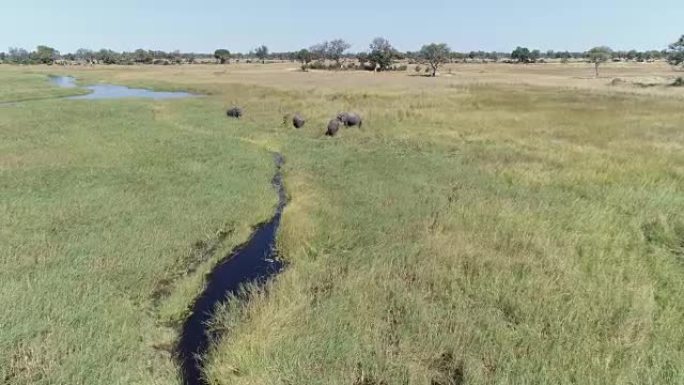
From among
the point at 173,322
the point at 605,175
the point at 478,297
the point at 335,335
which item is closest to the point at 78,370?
Result: the point at 173,322

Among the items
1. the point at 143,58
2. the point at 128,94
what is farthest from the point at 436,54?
the point at 143,58

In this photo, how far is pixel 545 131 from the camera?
86.9 ft

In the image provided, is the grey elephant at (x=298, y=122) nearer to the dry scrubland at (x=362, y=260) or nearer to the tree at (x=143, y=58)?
the dry scrubland at (x=362, y=260)

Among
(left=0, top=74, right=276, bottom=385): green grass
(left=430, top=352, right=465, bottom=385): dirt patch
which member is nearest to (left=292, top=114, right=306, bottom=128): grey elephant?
(left=0, top=74, right=276, bottom=385): green grass

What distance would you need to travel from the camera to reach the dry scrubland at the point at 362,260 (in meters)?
6.72

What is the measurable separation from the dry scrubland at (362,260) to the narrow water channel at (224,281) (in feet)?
0.94

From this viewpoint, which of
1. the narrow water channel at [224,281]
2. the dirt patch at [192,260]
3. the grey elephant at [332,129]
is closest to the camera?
the narrow water channel at [224,281]

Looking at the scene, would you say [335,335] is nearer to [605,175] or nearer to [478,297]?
[478,297]

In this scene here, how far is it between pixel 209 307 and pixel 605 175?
1484 cm

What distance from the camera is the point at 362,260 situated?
10234 mm

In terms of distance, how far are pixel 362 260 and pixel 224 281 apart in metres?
3.11

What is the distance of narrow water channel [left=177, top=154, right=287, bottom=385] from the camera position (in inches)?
291

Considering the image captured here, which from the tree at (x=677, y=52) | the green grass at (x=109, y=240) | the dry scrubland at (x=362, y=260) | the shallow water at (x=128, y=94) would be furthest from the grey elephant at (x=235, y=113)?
the tree at (x=677, y=52)

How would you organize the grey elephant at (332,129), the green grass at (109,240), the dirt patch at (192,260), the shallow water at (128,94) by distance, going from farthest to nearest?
1. the shallow water at (128,94)
2. the grey elephant at (332,129)
3. the dirt patch at (192,260)
4. the green grass at (109,240)
